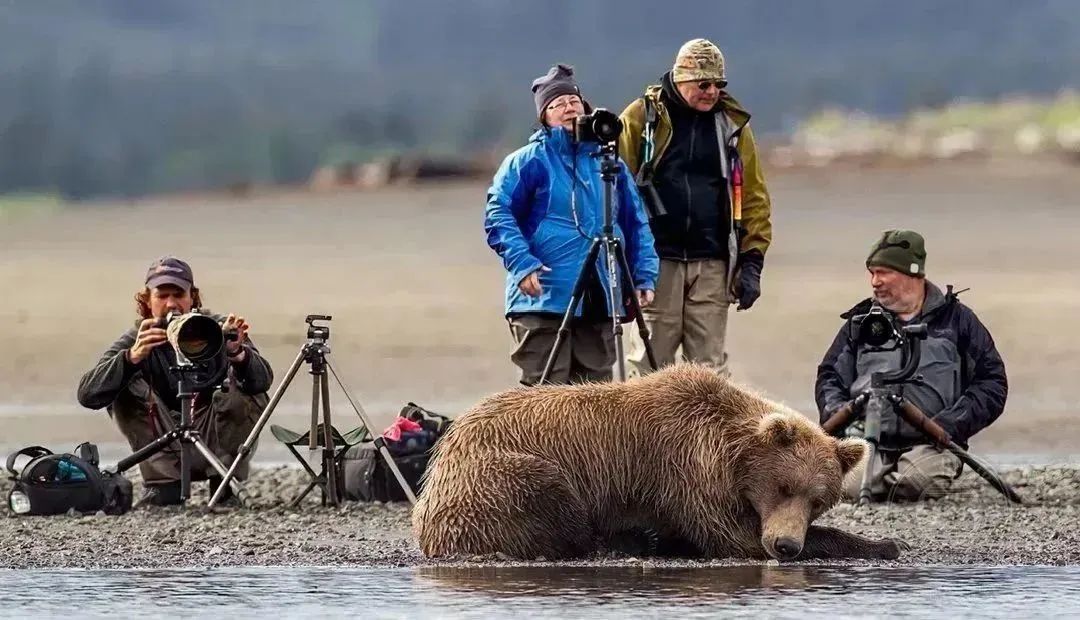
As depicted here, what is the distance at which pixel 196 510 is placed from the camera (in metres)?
10.8

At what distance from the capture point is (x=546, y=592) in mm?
8273

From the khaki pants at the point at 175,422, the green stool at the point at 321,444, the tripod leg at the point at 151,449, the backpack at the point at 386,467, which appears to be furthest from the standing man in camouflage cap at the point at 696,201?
the tripod leg at the point at 151,449

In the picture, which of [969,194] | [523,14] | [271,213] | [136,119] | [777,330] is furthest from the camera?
[523,14]

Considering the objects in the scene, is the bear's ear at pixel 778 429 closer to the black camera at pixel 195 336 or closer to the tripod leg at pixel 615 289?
the tripod leg at pixel 615 289

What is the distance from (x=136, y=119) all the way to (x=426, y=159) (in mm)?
22352

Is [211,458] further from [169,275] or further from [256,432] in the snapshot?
[169,275]

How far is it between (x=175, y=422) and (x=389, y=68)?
65341 millimetres

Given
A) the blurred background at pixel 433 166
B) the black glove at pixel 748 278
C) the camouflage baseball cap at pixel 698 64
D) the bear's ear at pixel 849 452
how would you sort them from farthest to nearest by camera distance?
the blurred background at pixel 433 166
the black glove at pixel 748 278
the camouflage baseball cap at pixel 698 64
the bear's ear at pixel 849 452

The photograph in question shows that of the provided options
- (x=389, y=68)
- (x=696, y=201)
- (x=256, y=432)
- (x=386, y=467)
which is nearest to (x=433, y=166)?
(x=696, y=201)

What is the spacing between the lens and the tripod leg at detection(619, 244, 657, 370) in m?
10.4

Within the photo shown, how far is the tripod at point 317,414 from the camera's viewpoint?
1034 centimetres

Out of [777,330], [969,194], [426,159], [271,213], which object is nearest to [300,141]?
[426,159]

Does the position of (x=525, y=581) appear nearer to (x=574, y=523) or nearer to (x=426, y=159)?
(x=574, y=523)

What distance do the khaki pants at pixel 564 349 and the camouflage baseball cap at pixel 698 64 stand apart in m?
1.19
